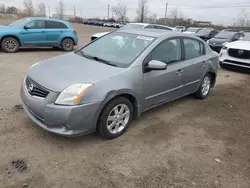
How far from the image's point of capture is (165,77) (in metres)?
4.05

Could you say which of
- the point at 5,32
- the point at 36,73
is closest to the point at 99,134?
the point at 36,73

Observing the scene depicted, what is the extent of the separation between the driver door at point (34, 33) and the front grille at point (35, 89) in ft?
24.6

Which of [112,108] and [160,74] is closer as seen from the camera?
[112,108]

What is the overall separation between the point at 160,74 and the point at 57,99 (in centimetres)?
182

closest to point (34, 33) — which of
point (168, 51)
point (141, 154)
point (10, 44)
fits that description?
point (10, 44)

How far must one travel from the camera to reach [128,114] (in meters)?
3.62

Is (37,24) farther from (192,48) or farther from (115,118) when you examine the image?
(115,118)

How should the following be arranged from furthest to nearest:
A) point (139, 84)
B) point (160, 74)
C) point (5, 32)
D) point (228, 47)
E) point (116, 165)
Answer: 1. point (5, 32)
2. point (228, 47)
3. point (160, 74)
4. point (139, 84)
5. point (116, 165)

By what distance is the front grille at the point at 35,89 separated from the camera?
121 inches

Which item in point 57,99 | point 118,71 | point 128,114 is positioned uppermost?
point 118,71

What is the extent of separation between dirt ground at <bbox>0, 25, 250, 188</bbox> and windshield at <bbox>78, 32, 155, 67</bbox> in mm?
Result: 1167

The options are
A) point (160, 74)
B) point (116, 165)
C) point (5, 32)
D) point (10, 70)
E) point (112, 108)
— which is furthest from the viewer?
point (5, 32)

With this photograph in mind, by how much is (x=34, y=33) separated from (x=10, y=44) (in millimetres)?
1105

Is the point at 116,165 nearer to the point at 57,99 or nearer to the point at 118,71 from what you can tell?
the point at 57,99
